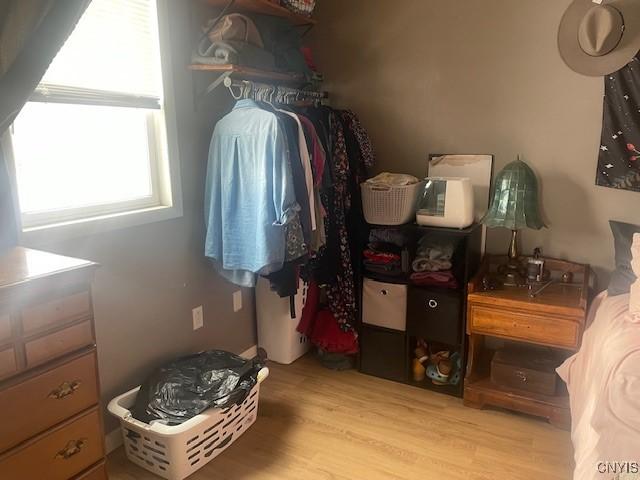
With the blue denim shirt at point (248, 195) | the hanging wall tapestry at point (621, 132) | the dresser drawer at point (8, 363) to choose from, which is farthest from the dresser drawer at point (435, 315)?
the dresser drawer at point (8, 363)

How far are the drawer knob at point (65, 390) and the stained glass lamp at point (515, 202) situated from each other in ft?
6.32

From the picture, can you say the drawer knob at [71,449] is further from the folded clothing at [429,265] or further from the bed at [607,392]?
the folded clothing at [429,265]

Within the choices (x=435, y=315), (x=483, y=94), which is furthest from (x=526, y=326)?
(x=483, y=94)

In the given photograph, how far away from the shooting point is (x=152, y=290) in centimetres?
229

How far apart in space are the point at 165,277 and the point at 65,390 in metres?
0.97

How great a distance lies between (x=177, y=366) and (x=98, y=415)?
764mm

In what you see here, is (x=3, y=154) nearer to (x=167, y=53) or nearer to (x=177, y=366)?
(x=167, y=53)

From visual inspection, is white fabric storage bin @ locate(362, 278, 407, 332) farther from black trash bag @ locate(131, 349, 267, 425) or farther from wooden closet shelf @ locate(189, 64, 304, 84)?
wooden closet shelf @ locate(189, 64, 304, 84)

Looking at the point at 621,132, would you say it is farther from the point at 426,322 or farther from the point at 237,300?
the point at 237,300

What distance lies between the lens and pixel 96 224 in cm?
199

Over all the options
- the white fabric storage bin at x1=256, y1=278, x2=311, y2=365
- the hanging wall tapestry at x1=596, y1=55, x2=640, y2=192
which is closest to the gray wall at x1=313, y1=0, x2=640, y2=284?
the hanging wall tapestry at x1=596, y1=55, x2=640, y2=192

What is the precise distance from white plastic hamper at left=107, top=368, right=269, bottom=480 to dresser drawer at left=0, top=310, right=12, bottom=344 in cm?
83

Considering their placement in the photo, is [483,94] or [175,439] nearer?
[175,439]

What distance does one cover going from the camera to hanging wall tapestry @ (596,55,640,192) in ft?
7.47
